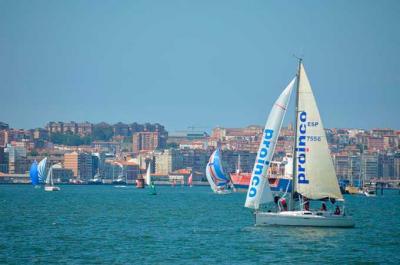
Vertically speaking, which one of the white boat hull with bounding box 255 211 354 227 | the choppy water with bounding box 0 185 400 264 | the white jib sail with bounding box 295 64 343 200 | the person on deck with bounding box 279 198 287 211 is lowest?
the choppy water with bounding box 0 185 400 264

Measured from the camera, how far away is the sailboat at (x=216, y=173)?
102 metres

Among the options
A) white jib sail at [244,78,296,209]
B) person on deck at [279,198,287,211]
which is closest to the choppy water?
person on deck at [279,198,287,211]

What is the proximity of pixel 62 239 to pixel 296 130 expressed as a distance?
820cm

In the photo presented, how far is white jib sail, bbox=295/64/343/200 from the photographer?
37625mm

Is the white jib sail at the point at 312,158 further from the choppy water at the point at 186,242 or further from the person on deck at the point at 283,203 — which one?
the choppy water at the point at 186,242

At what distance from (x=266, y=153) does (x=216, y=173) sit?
211ft

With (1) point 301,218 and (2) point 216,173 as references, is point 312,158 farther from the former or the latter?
(2) point 216,173

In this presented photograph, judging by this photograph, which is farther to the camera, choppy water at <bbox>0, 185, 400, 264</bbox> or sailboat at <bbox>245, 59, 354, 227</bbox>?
sailboat at <bbox>245, 59, 354, 227</bbox>

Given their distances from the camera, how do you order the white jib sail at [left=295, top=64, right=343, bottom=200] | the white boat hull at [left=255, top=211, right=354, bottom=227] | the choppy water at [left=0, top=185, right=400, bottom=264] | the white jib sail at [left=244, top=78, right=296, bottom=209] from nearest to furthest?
the choppy water at [left=0, top=185, right=400, bottom=264] → the white boat hull at [left=255, top=211, right=354, bottom=227] → the white jib sail at [left=295, top=64, right=343, bottom=200] → the white jib sail at [left=244, top=78, right=296, bottom=209]

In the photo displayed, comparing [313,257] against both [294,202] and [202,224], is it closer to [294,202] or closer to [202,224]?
[294,202]

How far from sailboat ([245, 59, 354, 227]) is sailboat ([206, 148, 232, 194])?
62.9 meters

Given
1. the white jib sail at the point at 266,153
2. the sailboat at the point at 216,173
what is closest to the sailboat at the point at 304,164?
the white jib sail at the point at 266,153

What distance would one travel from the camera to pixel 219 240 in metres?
36.3

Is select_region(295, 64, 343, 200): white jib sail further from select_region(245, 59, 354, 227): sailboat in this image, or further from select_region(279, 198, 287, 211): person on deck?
select_region(279, 198, 287, 211): person on deck
